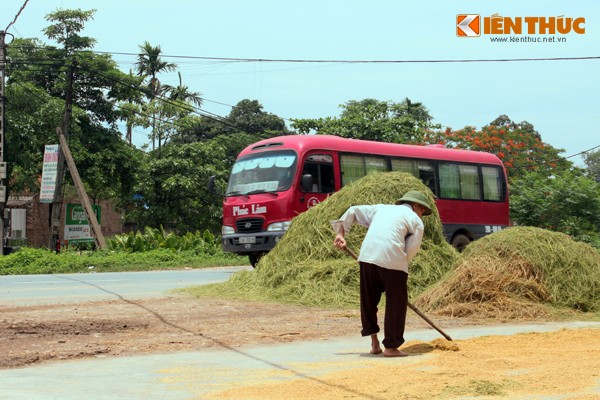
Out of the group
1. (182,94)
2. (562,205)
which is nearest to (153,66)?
(182,94)

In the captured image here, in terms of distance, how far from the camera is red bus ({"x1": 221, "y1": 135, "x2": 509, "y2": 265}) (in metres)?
19.3

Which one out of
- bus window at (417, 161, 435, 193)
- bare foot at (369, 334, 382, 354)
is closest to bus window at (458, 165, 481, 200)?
bus window at (417, 161, 435, 193)

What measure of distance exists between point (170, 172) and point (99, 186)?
11.8ft

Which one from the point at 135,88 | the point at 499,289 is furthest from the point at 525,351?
the point at 135,88

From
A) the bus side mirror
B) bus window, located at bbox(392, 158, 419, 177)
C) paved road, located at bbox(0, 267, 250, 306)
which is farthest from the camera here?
bus window, located at bbox(392, 158, 419, 177)

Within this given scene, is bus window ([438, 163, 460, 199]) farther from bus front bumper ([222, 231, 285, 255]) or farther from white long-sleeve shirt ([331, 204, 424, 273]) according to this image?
white long-sleeve shirt ([331, 204, 424, 273])

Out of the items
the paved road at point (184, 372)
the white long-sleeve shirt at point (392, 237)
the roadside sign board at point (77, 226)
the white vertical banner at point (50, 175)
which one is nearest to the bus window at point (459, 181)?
the white vertical banner at point (50, 175)

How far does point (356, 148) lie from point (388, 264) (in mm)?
13935

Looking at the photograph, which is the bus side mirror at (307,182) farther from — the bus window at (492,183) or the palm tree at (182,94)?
the palm tree at (182,94)

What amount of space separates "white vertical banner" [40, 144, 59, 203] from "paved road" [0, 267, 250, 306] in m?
8.31

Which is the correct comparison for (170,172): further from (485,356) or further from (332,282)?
(485,356)

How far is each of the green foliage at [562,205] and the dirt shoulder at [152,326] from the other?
20.1 metres

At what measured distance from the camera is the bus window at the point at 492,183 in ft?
82.5

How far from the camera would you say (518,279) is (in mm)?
11484
